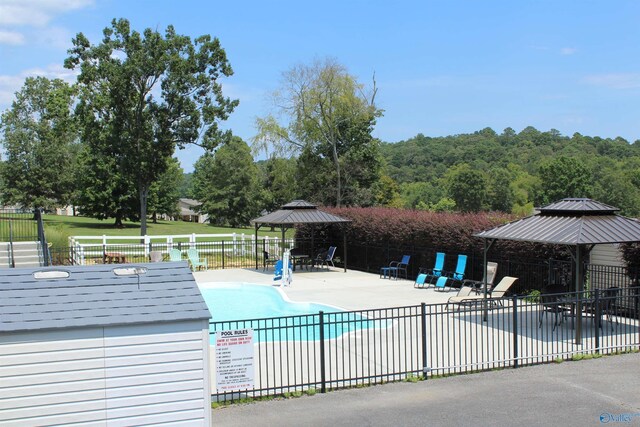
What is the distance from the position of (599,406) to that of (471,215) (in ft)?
43.2

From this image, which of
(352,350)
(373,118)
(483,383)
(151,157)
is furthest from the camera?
(373,118)

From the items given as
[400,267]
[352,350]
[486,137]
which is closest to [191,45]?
[400,267]

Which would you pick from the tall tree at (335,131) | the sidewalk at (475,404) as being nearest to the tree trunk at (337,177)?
the tall tree at (335,131)

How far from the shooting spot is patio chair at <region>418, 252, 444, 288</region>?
21688 mm

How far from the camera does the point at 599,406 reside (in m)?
8.64

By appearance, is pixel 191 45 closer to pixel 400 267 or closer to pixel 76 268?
pixel 400 267

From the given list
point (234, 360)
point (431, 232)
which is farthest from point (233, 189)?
point (234, 360)

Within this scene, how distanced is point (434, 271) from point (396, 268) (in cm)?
223

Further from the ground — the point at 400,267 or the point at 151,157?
the point at 151,157

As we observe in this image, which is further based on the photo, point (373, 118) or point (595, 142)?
point (595, 142)

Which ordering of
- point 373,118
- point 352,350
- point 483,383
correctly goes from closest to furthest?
1. point 483,383
2. point 352,350
3. point 373,118

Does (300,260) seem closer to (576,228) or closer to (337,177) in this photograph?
(576,228)

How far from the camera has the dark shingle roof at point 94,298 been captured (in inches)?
271

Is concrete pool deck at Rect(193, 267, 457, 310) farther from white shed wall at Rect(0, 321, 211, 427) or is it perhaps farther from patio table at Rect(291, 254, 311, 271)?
white shed wall at Rect(0, 321, 211, 427)
